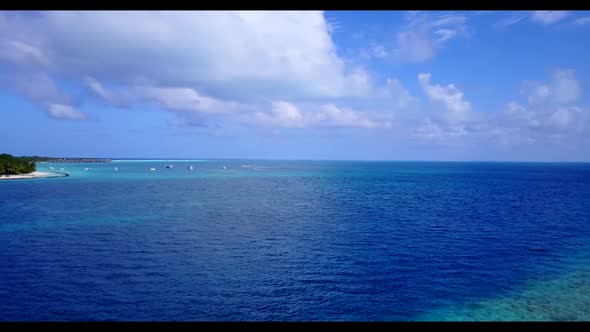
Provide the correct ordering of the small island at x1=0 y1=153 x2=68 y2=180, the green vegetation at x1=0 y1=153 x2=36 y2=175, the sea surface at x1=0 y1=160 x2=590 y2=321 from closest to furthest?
the sea surface at x1=0 y1=160 x2=590 y2=321
the small island at x1=0 y1=153 x2=68 y2=180
the green vegetation at x1=0 y1=153 x2=36 y2=175

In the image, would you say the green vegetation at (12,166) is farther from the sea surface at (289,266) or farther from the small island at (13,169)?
the sea surface at (289,266)

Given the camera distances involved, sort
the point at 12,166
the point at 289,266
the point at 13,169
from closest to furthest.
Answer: the point at 289,266 → the point at 13,169 → the point at 12,166

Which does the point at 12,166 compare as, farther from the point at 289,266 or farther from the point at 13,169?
the point at 289,266

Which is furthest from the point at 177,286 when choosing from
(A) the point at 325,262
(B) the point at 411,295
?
(B) the point at 411,295

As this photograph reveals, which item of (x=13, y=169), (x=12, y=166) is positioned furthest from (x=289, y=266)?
(x=12, y=166)

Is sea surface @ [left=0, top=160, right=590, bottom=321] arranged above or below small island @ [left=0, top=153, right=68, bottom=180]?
below

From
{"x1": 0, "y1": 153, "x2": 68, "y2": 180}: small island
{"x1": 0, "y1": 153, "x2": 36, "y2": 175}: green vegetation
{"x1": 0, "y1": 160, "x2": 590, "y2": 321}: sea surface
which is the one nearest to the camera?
{"x1": 0, "y1": 160, "x2": 590, "y2": 321}: sea surface

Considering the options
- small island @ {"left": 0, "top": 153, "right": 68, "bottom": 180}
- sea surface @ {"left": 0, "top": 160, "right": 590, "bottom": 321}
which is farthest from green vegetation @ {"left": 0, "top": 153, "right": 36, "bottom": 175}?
sea surface @ {"left": 0, "top": 160, "right": 590, "bottom": 321}

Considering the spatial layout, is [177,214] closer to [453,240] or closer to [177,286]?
[177,286]

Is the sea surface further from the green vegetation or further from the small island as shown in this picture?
the green vegetation

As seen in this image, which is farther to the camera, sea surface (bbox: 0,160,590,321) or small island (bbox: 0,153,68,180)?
small island (bbox: 0,153,68,180)

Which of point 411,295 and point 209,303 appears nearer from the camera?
point 209,303
